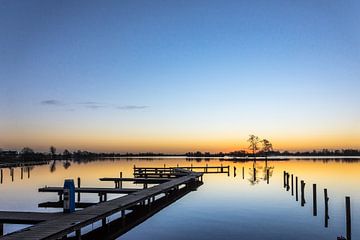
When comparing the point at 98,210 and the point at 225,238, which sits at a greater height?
the point at 98,210

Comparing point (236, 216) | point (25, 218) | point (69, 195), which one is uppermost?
point (69, 195)

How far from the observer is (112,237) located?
16.7m

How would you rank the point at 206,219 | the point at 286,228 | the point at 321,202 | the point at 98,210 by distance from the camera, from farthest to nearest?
the point at 321,202, the point at 206,219, the point at 286,228, the point at 98,210

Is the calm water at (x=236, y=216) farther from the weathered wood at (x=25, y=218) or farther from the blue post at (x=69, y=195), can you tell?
the weathered wood at (x=25, y=218)

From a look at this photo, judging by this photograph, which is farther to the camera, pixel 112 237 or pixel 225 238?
pixel 225 238

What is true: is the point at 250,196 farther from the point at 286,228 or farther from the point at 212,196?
the point at 286,228

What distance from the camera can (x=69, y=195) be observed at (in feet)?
52.7

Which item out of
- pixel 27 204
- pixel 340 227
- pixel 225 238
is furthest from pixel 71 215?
pixel 27 204

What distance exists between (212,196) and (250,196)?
3.63m

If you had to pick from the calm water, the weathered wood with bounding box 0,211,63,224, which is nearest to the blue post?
the weathered wood with bounding box 0,211,63,224

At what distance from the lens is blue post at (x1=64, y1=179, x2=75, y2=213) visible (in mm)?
15801

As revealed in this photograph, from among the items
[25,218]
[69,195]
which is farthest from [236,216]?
[25,218]

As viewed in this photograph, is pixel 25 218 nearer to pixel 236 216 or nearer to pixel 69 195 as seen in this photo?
pixel 69 195

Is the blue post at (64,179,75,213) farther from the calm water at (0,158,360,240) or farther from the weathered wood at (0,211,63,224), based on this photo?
the calm water at (0,158,360,240)
